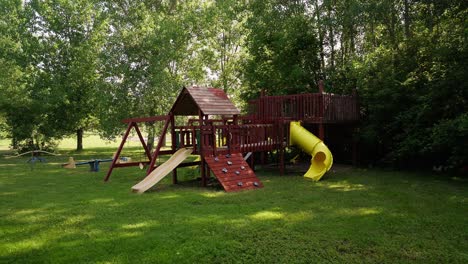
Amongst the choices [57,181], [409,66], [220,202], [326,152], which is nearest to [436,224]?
[220,202]

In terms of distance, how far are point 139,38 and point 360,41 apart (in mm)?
14944

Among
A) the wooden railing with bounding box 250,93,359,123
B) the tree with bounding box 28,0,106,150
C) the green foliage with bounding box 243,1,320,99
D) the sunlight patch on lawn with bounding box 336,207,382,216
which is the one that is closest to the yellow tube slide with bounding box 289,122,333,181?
the wooden railing with bounding box 250,93,359,123

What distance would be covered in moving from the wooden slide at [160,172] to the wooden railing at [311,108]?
4.08 meters

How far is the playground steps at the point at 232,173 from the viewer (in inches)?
395

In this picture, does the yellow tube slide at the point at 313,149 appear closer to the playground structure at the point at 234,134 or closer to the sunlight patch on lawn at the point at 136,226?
the playground structure at the point at 234,134

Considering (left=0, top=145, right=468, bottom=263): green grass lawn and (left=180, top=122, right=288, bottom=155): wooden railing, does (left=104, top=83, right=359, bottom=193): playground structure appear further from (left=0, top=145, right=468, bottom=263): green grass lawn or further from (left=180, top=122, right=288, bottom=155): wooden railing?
(left=0, top=145, right=468, bottom=263): green grass lawn

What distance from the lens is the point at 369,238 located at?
18.6ft

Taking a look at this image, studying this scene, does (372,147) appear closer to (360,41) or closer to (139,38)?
(360,41)

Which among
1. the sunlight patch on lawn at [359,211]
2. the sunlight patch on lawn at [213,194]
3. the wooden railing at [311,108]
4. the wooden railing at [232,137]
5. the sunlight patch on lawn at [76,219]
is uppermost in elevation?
the wooden railing at [311,108]

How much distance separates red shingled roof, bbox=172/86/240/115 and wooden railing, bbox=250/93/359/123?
2811mm

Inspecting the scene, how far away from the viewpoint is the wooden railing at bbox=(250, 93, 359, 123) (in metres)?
13.4

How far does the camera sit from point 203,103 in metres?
11.0

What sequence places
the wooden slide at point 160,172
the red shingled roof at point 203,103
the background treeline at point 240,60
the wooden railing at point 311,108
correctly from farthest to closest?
the wooden railing at point 311,108, the background treeline at point 240,60, the red shingled roof at point 203,103, the wooden slide at point 160,172

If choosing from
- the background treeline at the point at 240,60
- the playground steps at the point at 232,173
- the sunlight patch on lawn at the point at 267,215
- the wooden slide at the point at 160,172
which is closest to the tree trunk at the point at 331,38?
the background treeline at the point at 240,60
